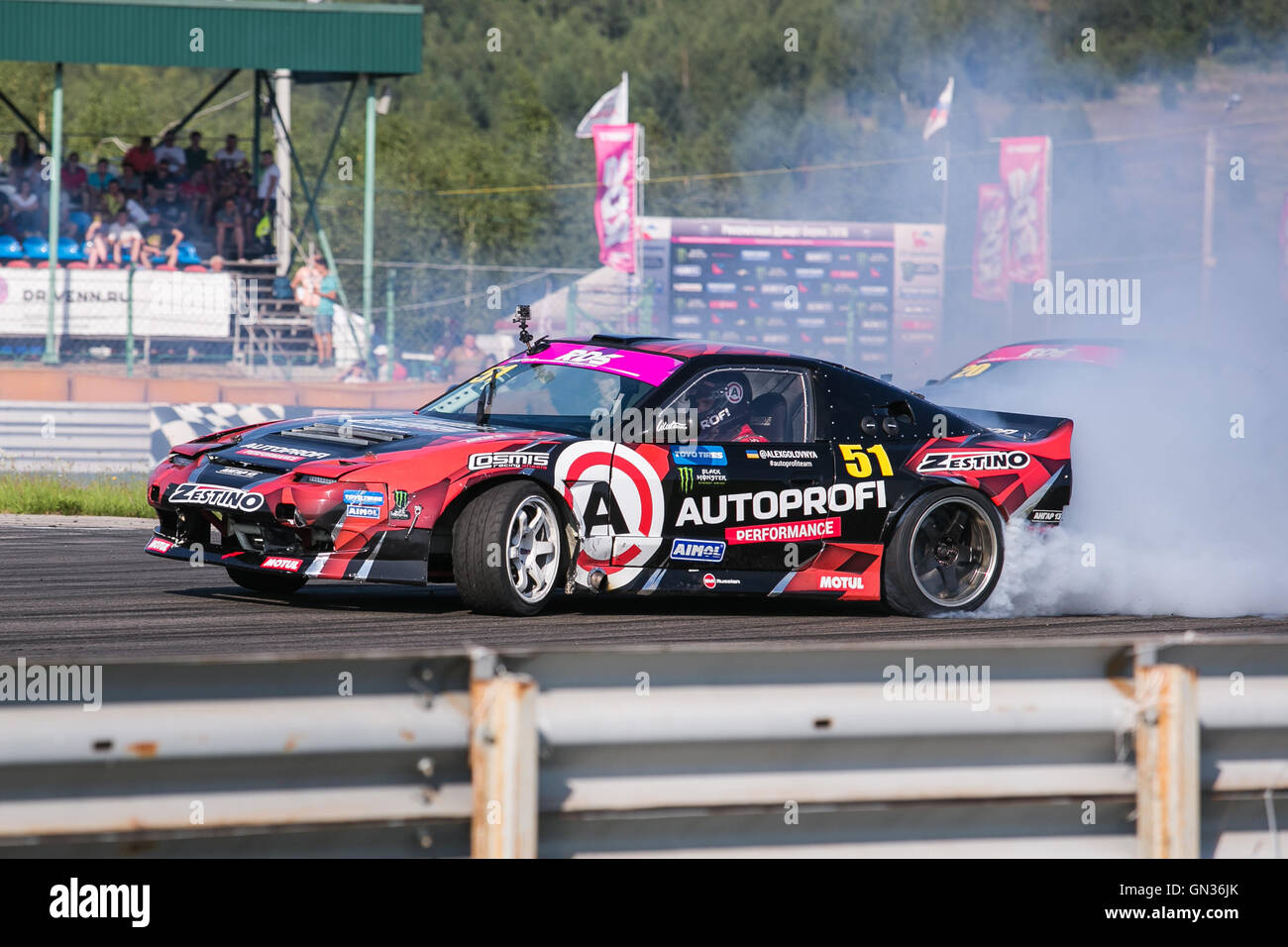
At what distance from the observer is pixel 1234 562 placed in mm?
9789

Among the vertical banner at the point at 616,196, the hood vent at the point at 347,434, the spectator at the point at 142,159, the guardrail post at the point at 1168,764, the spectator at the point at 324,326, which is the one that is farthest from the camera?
the vertical banner at the point at 616,196

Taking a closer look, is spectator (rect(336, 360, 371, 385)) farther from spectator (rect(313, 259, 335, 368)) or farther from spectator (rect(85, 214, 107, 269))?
spectator (rect(85, 214, 107, 269))

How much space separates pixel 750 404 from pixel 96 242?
1857cm

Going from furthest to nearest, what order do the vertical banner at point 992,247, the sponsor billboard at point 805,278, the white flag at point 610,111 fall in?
the white flag at point 610,111
the vertical banner at point 992,247
the sponsor billboard at point 805,278

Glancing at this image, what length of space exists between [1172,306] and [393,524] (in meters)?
24.6

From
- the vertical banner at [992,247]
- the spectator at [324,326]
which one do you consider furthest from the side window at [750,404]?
the vertical banner at [992,247]

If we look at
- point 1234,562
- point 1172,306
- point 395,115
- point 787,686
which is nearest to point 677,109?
point 395,115

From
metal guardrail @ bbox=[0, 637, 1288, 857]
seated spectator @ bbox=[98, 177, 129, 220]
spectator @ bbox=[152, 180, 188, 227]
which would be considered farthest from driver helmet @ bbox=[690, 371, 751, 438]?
spectator @ bbox=[152, 180, 188, 227]

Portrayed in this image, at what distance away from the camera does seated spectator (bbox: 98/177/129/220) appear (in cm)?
2592

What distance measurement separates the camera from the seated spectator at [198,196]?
88.3ft

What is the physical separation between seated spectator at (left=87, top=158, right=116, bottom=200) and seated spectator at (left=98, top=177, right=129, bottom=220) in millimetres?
122

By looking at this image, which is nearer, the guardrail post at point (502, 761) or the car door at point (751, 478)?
the guardrail post at point (502, 761)

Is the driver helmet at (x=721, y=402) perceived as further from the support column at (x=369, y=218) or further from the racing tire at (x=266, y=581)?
the support column at (x=369, y=218)

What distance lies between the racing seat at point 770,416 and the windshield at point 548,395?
1.69ft
